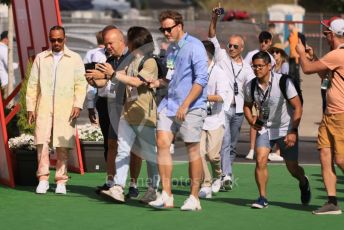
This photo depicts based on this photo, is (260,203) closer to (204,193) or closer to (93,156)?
(204,193)

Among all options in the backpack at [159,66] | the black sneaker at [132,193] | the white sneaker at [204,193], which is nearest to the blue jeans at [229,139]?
the white sneaker at [204,193]

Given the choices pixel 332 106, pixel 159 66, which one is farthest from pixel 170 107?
pixel 332 106

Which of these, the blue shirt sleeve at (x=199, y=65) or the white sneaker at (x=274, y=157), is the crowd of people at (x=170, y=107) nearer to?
the blue shirt sleeve at (x=199, y=65)

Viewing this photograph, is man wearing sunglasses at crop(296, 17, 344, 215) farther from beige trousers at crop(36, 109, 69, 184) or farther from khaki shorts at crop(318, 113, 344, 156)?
beige trousers at crop(36, 109, 69, 184)

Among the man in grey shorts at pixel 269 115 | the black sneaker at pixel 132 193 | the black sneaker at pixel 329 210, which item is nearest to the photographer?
the black sneaker at pixel 329 210

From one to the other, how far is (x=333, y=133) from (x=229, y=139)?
2.90 metres

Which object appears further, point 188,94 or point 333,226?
point 188,94

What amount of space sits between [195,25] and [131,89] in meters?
18.8

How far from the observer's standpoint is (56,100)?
13.3 m

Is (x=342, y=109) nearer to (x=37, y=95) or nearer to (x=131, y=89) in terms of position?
(x=131, y=89)

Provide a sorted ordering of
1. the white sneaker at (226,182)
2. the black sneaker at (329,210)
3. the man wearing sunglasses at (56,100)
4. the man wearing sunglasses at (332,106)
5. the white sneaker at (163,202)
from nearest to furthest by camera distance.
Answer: the man wearing sunglasses at (332,106), the black sneaker at (329,210), the white sneaker at (163,202), the man wearing sunglasses at (56,100), the white sneaker at (226,182)

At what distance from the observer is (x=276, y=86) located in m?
12.3

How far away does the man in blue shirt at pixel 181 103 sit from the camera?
11930 millimetres

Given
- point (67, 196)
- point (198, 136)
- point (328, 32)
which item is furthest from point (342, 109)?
point (67, 196)
